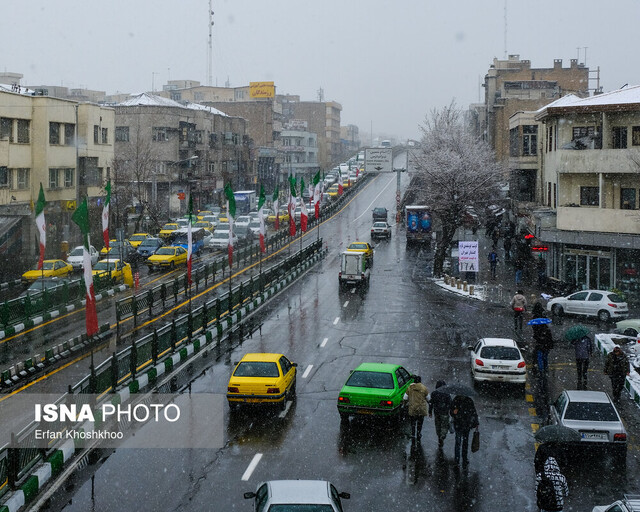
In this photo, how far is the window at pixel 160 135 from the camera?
83375mm

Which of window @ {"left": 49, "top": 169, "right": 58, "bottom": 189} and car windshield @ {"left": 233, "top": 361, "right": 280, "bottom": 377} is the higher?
window @ {"left": 49, "top": 169, "right": 58, "bottom": 189}

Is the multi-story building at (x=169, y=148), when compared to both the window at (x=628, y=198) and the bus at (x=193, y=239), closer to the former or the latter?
the bus at (x=193, y=239)

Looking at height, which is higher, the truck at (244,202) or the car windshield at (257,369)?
the truck at (244,202)

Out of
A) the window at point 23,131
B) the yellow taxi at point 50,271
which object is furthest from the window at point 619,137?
the window at point 23,131

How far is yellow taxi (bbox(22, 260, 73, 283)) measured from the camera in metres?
39.4

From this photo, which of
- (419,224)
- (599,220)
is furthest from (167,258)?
(419,224)

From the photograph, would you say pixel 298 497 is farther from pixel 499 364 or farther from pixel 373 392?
pixel 499 364

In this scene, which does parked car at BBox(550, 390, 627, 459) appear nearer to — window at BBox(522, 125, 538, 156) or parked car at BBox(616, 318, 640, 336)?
parked car at BBox(616, 318, 640, 336)

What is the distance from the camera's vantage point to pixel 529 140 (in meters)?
56.6

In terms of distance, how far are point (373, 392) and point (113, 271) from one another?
25.6 metres

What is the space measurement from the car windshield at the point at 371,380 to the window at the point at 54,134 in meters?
41.9

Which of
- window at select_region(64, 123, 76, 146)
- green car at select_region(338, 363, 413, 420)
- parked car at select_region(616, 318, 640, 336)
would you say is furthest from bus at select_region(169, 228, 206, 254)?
green car at select_region(338, 363, 413, 420)

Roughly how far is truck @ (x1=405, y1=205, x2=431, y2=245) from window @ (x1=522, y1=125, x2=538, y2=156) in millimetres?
10667

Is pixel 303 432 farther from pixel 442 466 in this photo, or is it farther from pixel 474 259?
pixel 474 259
